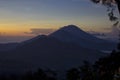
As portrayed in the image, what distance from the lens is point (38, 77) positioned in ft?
58.9

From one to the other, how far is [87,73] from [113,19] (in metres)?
2.26

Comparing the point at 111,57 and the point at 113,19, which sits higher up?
the point at 113,19

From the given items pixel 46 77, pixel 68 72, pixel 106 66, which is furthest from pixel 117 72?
pixel 46 77

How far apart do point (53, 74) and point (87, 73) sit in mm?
2348

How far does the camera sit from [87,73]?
17.0 metres

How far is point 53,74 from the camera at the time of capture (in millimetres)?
18922

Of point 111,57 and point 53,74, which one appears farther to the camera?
point 53,74

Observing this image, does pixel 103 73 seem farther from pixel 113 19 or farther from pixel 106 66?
pixel 113 19

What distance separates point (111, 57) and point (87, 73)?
3.67 feet

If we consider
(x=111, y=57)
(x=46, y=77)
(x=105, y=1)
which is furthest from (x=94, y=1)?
(x=46, y=77)

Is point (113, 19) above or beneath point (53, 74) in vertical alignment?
above

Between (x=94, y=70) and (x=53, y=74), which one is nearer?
(x=94, y=70)

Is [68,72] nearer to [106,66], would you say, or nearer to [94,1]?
[106,66]

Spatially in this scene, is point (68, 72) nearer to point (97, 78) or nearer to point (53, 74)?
point (97, 78)
